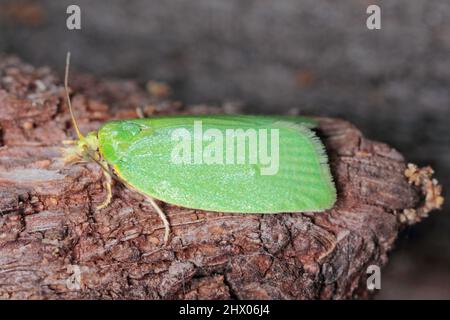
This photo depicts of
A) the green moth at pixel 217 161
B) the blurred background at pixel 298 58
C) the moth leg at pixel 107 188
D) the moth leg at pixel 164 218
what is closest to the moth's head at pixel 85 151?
the green moth at pixel 217 161

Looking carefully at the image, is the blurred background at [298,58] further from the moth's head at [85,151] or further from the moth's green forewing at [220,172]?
the moth's head at [85,151]

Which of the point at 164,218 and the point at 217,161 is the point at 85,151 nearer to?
the point at 164,218

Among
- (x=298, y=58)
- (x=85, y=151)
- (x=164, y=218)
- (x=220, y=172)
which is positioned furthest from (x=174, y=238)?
(x=298, y=58)

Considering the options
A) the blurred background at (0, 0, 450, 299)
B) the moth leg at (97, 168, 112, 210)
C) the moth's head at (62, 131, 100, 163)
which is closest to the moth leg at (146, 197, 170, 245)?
the moth leg at (97, 168, 112, 210)

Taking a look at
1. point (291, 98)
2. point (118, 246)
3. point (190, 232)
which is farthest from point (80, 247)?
point (291, 98)

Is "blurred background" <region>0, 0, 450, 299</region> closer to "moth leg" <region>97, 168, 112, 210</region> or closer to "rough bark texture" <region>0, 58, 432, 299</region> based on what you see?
"rough bark texture" <region>0, 58, 432, 299</region>

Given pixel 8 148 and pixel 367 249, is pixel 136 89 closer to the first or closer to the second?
pixel 8 148

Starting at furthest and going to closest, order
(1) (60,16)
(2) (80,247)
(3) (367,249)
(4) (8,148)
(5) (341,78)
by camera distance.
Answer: (1) (60,16), (5) (341,78), (4) (8,148), (3) (367,249), (2) (80,247)
